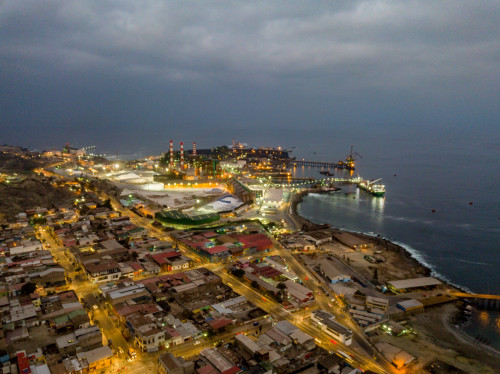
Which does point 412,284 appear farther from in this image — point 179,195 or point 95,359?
point 179,195

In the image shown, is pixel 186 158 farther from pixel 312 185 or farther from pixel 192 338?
pixel 192 338

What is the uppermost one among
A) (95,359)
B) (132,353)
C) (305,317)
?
(95,359)

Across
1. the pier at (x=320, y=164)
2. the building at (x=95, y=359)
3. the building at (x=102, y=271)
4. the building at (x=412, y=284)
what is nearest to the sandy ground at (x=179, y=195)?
the building at (x=102, y=271)

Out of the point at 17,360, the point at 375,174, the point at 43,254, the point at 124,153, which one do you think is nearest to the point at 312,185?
the point at 375,174

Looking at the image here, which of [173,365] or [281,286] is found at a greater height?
[173,365]

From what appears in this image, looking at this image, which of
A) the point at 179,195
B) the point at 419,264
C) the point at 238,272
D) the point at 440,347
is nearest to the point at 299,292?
the point at 238,272

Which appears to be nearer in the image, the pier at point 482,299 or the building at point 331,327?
the building at point 331,327

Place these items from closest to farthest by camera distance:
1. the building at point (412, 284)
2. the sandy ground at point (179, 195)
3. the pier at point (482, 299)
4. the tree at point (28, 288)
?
1. the tree at point (28, 288)
2. the pier at point (482, 299)
3. the building at point (412, 284)
4. the sandy ground at point (179, 195)

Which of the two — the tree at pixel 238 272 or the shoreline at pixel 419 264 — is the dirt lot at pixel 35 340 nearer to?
the tree at pixel 238 272
